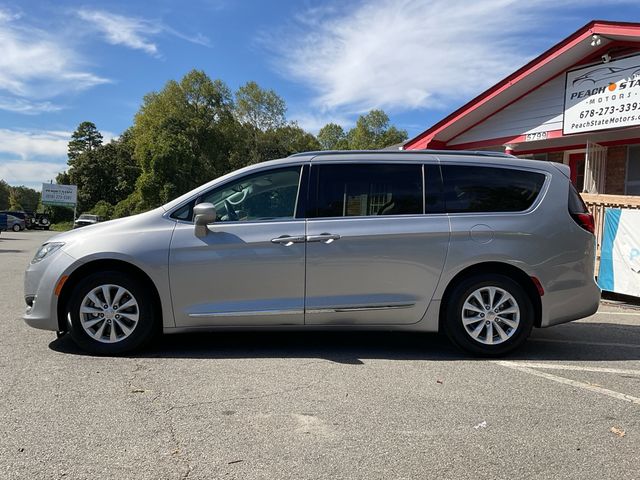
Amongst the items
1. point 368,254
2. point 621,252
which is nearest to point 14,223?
point 621,252

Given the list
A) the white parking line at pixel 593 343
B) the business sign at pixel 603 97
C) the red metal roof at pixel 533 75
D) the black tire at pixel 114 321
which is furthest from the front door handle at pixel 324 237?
the red metal roof at pixel 533 75

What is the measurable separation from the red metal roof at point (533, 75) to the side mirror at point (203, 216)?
9318 millimetres

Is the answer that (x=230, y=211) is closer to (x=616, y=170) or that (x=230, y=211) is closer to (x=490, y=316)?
(x=490, y=316)

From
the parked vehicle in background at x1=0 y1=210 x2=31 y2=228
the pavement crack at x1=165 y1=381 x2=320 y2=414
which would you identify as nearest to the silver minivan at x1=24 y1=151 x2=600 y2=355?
the pavement crack at x1=165 y1=381 x2=320 y2=414

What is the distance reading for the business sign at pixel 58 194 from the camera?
51375 millimetres

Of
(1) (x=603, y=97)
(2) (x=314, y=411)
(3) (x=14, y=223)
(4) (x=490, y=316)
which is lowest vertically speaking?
(2) (x=314, y=411)

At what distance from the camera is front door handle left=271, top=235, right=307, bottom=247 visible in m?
4.85

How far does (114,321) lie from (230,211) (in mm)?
1443

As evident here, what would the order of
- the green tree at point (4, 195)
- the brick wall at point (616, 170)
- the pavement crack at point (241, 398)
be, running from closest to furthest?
the pavement crack at point (241, 398)
the brick wall at point (616, 170)
the green tree at point (4, 195)

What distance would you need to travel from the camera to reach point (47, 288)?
15.8 ft

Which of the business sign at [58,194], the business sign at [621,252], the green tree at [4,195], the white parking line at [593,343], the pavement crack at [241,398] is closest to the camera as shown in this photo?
the pavement crack at [241,398]

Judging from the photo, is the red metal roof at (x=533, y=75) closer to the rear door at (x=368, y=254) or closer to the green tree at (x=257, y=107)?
the rear door at (x=368, y=254)

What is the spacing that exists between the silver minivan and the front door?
0.01 m

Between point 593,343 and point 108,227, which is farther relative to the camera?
point 593,343
